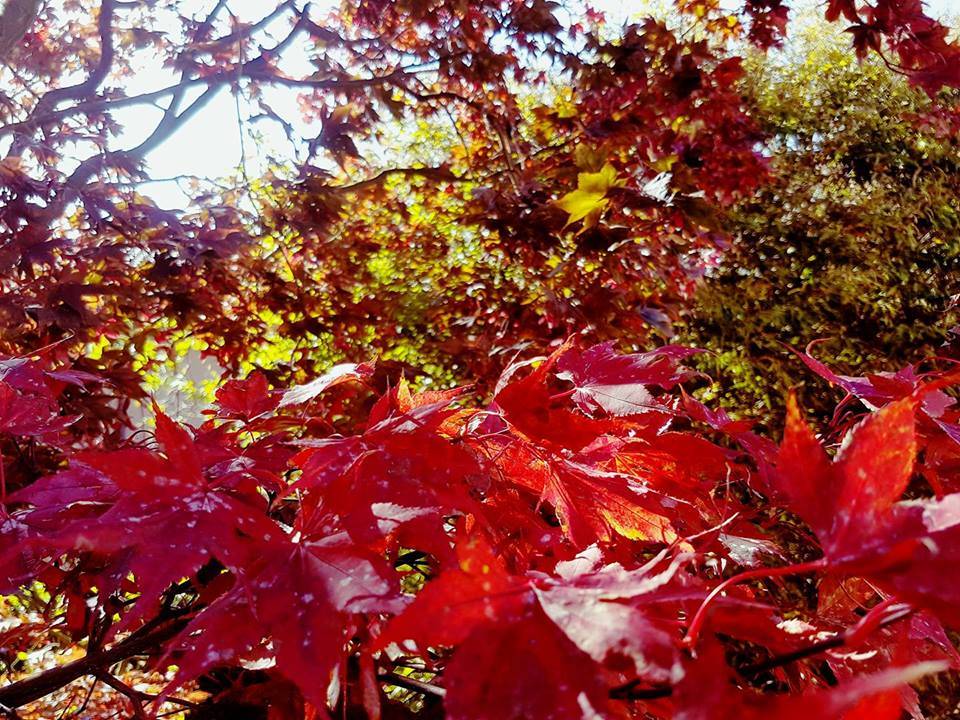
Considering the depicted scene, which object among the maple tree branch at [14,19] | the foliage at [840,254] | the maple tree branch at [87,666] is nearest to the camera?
the maple tree branch at [87,666]

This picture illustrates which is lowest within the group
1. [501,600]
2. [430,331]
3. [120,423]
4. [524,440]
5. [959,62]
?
[501,600]

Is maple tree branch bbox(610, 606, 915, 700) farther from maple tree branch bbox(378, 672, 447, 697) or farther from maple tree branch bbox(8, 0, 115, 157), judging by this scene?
maple tree branch bbox(8, 0, 115, 157)

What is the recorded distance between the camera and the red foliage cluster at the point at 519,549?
1.00 ft

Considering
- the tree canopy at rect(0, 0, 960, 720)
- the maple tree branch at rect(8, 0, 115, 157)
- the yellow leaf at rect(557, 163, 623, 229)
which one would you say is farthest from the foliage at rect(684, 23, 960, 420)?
the maple tree branch at rect(8, 0, 115, 157)

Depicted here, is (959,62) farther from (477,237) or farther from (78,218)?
(78,218)

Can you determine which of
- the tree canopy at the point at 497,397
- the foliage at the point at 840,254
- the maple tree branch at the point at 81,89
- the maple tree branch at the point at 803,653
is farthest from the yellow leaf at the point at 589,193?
the foliage at the point at 840,254

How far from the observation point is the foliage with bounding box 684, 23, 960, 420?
3.82 m

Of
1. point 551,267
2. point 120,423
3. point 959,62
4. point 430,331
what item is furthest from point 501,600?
point 430,331

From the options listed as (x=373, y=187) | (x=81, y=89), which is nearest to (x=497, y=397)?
(x=373, y=187)

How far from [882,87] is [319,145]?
4786 millimetres

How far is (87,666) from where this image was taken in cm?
73

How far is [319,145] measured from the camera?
231 cm

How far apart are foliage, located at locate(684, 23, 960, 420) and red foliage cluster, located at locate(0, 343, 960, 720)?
3.24m

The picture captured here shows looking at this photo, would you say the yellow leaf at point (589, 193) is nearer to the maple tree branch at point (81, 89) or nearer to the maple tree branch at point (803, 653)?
the maple tree branch at point (803, 653)
